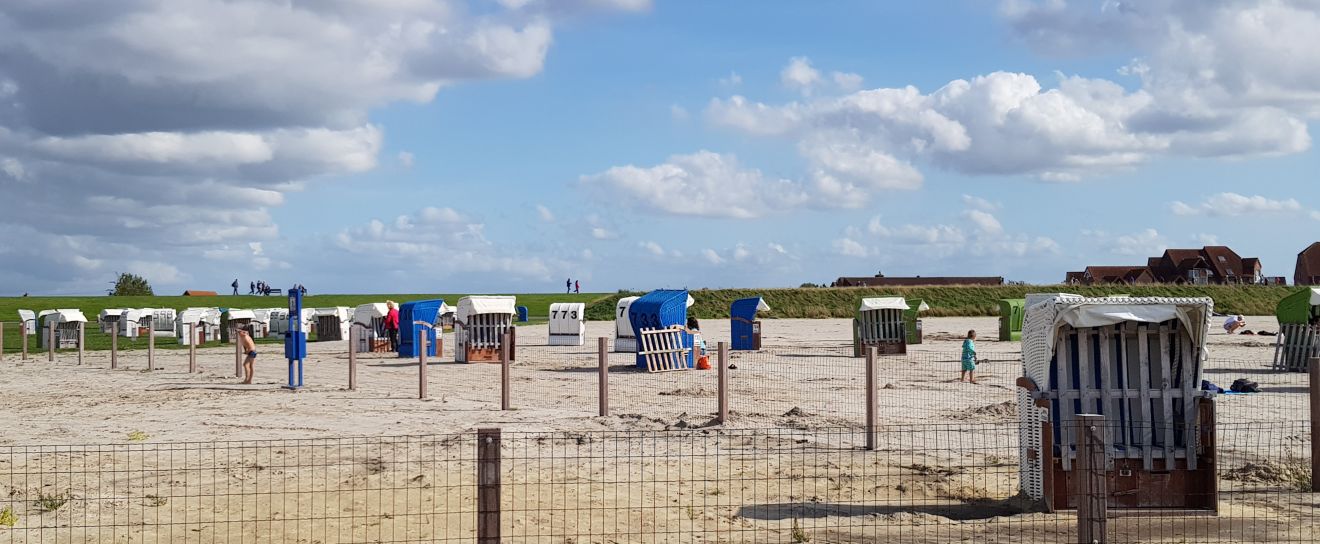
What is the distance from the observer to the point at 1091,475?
26.7 ft

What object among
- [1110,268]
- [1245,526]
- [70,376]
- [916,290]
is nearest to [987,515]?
[1245,526]

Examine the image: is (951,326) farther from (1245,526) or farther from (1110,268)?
(1110,268)

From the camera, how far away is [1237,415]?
18.2m

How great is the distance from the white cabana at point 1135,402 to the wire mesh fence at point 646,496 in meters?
0.09

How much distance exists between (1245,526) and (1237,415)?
29.5 ft

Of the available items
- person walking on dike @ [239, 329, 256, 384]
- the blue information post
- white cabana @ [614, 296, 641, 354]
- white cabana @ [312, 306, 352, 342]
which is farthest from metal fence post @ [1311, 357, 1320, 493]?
white cabana @ [312, 306, 352, 342]

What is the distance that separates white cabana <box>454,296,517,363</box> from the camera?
34344 millimetres

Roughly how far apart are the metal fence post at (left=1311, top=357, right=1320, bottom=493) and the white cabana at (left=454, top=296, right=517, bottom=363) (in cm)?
2459

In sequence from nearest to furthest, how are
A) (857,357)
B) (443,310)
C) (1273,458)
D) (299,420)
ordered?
(1273,458)
(299,420)
(857,357)
(443,310)

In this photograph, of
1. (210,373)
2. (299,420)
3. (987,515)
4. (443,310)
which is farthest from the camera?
(443,310)

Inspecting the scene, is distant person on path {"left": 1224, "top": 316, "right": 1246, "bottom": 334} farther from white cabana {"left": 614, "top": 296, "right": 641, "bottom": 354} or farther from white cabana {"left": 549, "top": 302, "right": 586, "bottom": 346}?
white cabana {"left": 549, "top": 302, "right": 586, "bottom": 346}

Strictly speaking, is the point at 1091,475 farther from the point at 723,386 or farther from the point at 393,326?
the point at 393,326

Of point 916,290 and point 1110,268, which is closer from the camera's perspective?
point 916,290

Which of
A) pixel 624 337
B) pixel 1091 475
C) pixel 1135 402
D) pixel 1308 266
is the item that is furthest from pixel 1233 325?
pixel 1308 266
